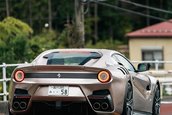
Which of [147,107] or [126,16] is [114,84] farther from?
[126,16]

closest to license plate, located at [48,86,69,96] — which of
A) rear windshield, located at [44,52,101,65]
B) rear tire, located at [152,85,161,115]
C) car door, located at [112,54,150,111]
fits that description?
rear windshield, located at [44,52,101,65]

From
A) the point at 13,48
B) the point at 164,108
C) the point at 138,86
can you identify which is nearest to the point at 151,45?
the point at 13,48

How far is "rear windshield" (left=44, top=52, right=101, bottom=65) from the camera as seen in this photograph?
10.1 metres

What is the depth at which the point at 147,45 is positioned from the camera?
43188 mm

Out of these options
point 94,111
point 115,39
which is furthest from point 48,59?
point 115,39

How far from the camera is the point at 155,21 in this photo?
74.4m

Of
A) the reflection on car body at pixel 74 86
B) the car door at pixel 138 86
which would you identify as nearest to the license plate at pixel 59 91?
the reflection on car body at pixel 74 86

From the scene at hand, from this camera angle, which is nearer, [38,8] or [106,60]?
[106,60]

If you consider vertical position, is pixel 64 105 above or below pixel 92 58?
below

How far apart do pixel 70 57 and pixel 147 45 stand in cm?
3322

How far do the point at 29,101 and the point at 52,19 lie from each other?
6317 centimetres

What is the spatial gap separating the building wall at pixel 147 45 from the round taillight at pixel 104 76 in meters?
33.1

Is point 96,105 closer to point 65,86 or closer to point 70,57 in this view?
point 65,86

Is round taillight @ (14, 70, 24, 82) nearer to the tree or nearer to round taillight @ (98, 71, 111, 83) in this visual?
round taillight @ (98, 71, 111, 83)
